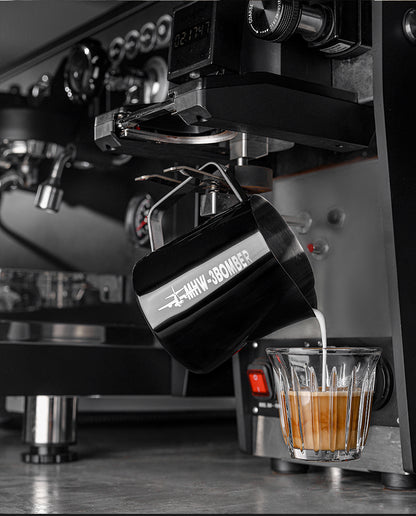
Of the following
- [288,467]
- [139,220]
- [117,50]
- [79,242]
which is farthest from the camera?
[79,242]

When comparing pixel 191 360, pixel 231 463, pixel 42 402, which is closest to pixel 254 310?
pixel 191 360

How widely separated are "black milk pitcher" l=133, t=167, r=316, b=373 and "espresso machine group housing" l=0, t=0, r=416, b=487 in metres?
0.03

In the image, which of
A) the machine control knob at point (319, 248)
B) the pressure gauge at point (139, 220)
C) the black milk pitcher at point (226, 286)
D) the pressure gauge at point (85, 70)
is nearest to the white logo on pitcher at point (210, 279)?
the black milk pitcher at point (226, 286)

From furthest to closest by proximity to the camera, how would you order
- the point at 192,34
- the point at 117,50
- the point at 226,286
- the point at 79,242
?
the point at 79,242
the point at 117,50
the point at 192,34
the point at 226,286

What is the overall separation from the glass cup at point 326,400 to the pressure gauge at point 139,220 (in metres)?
0.59

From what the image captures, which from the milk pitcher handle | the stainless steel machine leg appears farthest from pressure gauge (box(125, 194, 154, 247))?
the milk pitcher handle

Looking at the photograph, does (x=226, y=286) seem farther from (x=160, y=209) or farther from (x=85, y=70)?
(x=85, y=70)

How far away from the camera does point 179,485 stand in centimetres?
107

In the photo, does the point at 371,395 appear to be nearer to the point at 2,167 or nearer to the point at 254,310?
the point at 254,310

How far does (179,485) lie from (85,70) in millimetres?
755

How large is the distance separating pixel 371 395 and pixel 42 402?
0.65m

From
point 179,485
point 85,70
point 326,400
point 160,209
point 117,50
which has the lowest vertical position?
point 179,485

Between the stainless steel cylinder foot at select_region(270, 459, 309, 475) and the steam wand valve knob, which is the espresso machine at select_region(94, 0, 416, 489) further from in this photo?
the steam wand valve knob

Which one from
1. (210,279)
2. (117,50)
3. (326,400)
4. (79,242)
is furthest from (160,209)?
(79,242)
